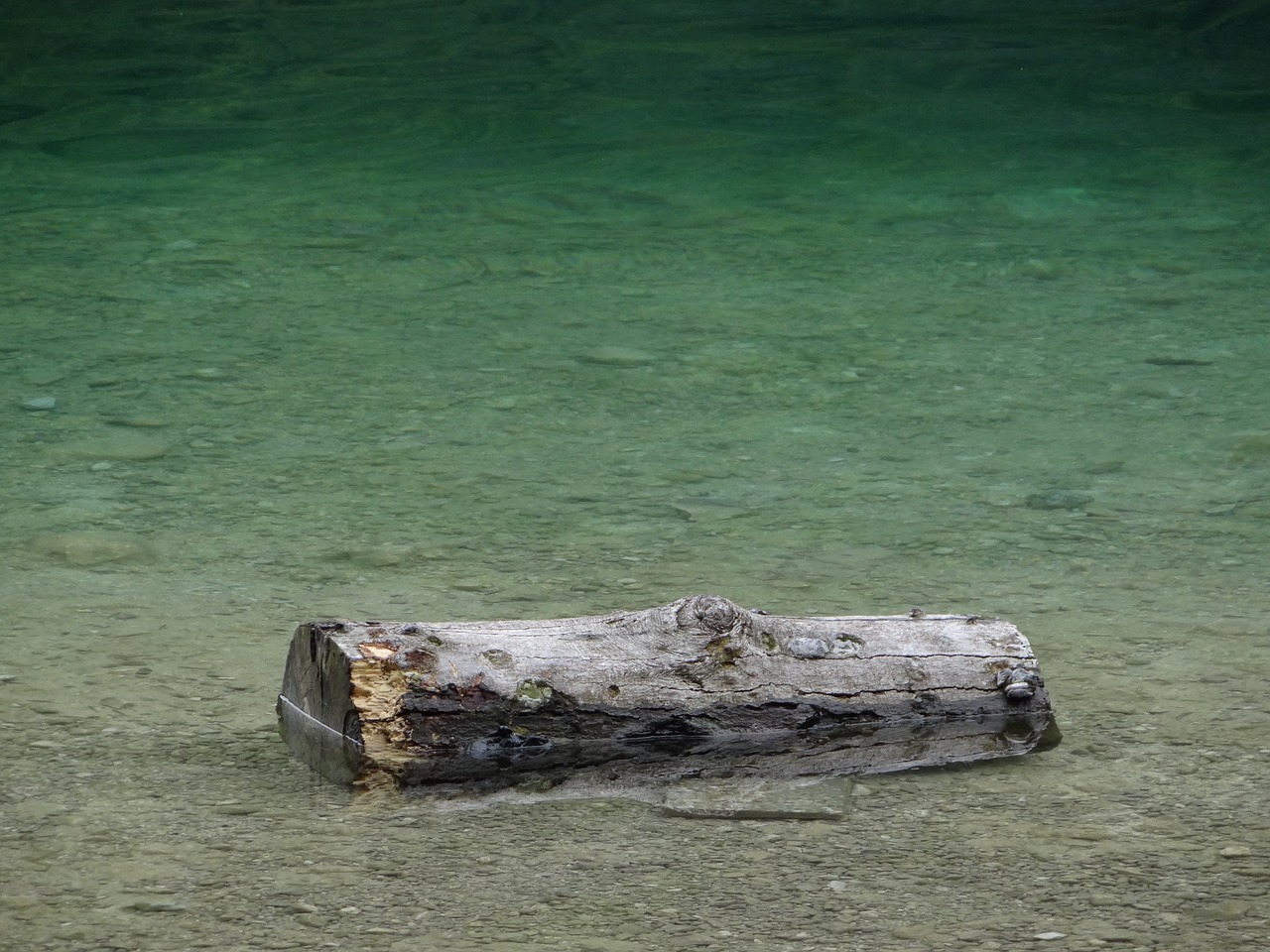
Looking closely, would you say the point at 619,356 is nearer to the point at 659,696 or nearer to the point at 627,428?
the point at 627,428

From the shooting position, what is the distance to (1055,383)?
5.46m

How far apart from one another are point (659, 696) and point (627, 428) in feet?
6.72

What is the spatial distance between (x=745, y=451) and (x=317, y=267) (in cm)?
238

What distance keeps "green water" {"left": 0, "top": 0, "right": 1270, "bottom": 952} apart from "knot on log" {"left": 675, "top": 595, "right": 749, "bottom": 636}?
34 centimetres

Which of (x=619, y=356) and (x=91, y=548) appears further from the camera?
(x=619, y=356)

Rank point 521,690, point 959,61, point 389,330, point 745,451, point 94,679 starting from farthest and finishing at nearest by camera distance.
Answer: point 959,61 < point 389,330 < point 745,451 < point 94,679 < point 521,690

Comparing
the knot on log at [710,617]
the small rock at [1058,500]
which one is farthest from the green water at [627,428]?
the knot on log at [710,617]

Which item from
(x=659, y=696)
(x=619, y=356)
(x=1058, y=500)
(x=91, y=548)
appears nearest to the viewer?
(x=659, y=696)

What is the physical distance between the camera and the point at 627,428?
509 centimetres

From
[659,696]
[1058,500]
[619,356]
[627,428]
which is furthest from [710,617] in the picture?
[619,356]

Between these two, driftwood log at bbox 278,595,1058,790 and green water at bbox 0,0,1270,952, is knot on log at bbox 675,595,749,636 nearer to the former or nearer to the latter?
driftwood log at bbox 278,595,1058,790

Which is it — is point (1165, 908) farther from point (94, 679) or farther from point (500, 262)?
point (500, 262)

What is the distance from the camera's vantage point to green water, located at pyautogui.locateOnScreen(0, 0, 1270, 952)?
2.76m

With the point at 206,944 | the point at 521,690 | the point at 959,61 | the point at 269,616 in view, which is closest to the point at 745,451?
the point at 269,616
